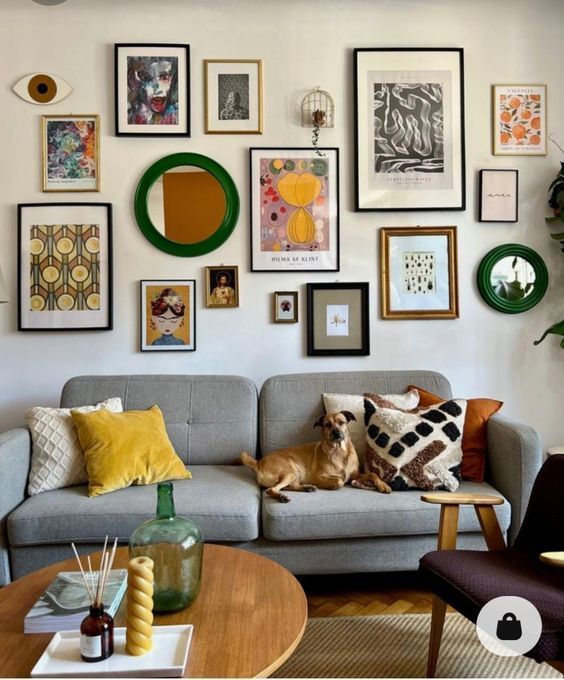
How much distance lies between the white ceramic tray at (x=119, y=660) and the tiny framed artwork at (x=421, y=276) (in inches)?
83.4

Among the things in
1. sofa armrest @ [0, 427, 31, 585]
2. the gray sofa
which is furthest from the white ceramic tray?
sofa armrest @ [0, 427, 31, 585]

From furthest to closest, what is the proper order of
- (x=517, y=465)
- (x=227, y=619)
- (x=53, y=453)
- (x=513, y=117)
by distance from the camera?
(x=513, y=117) < (x=53, y=453) < (x=517, y=465) < (x=227, y=619)

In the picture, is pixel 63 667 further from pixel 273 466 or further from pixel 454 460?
pixel 454 460

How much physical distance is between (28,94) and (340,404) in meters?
2.34

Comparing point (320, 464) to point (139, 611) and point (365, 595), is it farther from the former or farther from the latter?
point (139, 611)

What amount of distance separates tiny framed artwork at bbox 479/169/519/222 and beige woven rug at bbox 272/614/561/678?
2.05m

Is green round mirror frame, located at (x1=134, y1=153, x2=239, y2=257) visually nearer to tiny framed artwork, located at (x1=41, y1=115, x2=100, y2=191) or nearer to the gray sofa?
tiny framed artwork, located at (x1=41, y1=115, x2=100, y2=191)

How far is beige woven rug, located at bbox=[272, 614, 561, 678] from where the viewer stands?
5.56 ft

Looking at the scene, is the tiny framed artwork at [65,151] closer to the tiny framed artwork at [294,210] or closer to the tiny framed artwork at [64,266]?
the tiny framed artwork at [64,266]

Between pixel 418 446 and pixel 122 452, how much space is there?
1252mm

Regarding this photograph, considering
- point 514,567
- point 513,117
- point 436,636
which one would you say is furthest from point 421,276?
point 436,636

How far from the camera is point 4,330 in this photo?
286cm

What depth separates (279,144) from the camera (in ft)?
9.53

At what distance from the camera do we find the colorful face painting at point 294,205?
289 centimetres
